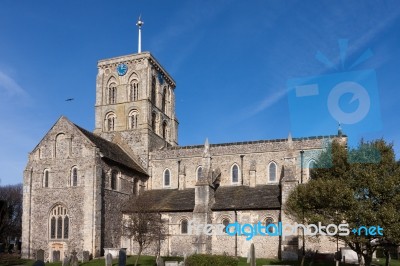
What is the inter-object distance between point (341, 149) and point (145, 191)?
2526 centimetres

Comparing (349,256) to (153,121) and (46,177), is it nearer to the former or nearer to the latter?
(153,121)

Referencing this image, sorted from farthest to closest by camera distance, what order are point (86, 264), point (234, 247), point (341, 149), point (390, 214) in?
point (234, 247) → point (86, 264) → point (341, 149) → point (390, 214)

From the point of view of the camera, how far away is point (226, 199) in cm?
4234

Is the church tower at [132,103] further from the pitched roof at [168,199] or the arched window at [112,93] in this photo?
the pitched roof at [168,199]

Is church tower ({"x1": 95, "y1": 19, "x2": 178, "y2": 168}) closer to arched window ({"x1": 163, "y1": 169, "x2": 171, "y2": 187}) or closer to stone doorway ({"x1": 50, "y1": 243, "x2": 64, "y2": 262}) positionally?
arched window ({"x1": 163, "y1": 169, "x2": 171, "y2": 187})

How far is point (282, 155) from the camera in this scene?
45000mm

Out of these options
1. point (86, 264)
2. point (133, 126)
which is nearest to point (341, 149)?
point (86, 264)

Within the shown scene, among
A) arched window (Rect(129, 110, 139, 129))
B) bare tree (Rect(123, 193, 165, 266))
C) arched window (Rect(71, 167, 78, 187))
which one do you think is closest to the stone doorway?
arched window (Rect(71, 167, 78, 187))

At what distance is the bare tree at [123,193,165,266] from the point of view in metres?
36.6

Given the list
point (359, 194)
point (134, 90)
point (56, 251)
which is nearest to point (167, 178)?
point (134, 90)

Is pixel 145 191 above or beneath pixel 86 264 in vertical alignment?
above

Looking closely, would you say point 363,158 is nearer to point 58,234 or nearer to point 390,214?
point 390,214

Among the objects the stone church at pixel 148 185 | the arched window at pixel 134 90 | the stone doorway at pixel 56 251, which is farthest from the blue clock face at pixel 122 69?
the stone doorway at pixel 56 251

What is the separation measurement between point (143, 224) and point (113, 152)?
10.1m
